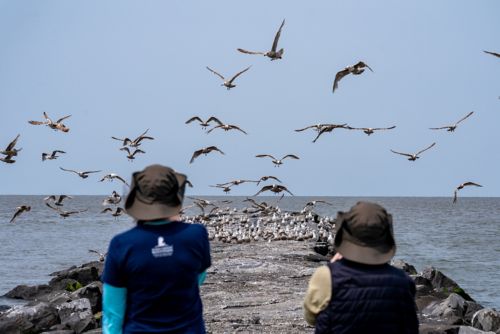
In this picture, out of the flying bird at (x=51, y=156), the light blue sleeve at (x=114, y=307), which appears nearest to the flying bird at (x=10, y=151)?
the flying bird at (x=51, y=156)

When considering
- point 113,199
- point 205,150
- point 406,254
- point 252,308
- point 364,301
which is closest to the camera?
point 364,301

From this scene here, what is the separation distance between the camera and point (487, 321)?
13.9 m

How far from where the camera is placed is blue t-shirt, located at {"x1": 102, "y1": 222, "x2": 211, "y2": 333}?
4.34 metres

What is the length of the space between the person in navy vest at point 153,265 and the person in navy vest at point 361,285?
2.19 feet

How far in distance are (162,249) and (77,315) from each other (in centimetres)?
1024

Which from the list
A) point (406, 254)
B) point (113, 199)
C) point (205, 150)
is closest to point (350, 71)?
point (205, 150)

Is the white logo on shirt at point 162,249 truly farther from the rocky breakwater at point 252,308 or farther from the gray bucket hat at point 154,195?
the rocky breakwater at point 252,308

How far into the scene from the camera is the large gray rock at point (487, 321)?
13.8m

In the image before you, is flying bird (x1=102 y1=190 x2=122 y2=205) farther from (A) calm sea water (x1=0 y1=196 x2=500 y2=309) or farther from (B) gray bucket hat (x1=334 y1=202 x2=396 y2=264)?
(B) gray bucket hat (x1=334 y1=202 x2=396 y2=264)

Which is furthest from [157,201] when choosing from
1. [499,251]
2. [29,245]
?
[29,245]

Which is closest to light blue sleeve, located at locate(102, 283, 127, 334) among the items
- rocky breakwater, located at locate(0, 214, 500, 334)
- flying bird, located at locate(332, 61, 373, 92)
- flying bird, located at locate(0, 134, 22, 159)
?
rocky breakwater, located at locate(0, 214, 500, 334)

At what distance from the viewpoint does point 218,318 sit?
11516mm

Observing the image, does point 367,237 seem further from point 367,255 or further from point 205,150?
point 205,150

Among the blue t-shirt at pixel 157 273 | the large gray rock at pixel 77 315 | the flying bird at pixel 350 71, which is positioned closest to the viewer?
the blue t-shirt at pixel 157 273
